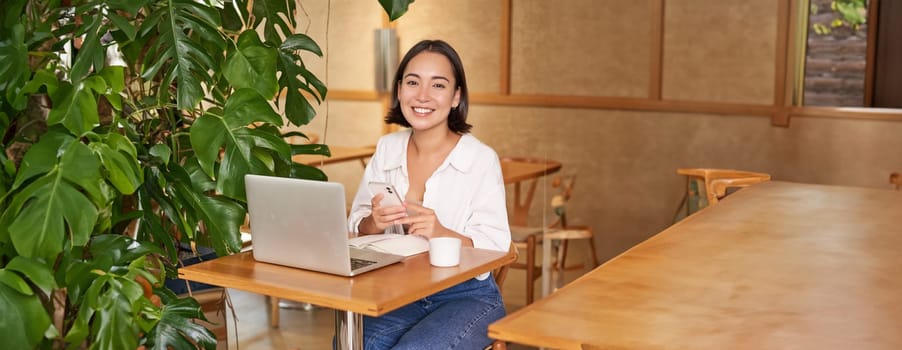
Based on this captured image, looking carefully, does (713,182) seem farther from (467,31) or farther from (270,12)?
(270,12)

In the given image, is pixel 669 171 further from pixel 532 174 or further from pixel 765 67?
pixel 532 174

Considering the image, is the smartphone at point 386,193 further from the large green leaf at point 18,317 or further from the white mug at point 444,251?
the large green leaf at point 18,317

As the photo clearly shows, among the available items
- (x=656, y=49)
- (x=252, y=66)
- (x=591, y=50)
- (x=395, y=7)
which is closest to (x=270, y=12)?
(x=252, y=66)

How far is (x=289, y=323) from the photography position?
5.48 metres

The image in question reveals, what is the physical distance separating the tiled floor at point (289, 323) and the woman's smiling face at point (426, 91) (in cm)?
198

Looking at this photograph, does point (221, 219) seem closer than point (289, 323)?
Yes

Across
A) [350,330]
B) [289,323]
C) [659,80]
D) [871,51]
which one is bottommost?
[289,323]

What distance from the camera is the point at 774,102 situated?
6.62m

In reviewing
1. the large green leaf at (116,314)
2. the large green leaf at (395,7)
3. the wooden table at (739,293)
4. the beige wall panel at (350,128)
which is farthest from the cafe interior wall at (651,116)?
the large green leaf at (116,314)

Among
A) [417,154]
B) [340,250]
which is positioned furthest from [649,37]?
[340,250]

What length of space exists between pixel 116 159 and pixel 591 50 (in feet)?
14.9

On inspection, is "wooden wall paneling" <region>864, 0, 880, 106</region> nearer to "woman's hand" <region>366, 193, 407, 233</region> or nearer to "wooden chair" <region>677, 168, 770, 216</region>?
"wooden chair" <region>677, 168, 770, 216</region>

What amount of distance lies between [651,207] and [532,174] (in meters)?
1.86

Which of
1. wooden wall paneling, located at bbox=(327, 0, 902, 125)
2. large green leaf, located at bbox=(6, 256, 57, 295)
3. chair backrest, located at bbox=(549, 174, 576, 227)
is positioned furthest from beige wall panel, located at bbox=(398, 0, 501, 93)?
large green leaf, located at bbox=(6, 256, 57, 295)
